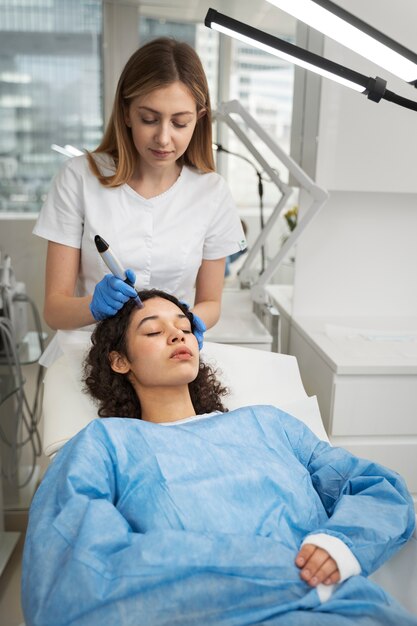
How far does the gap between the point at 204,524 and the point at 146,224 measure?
2.58 ft

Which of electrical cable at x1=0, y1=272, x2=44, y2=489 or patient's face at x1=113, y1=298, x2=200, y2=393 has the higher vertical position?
patient's face at x1=113, y1=298, x2=200, y2=393

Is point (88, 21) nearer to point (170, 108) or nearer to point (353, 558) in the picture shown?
point (170, 108)

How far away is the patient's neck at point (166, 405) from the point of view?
1334 millimetres

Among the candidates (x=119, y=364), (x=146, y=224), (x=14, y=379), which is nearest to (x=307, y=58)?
(x=146, y=224)

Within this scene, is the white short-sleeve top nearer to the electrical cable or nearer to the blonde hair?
the blonde hair

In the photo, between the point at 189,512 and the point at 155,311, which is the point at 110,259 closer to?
the point at 155,311

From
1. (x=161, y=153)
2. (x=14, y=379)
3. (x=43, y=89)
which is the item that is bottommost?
(x=14, y=379)

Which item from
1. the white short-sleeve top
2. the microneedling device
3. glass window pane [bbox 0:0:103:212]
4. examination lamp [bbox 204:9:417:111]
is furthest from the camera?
glass window pane [bbox 0:0:103:212]

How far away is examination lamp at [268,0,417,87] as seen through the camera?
0.88 metres

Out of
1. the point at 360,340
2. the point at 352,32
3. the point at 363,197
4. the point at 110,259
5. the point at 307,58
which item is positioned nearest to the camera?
the point at 352,32

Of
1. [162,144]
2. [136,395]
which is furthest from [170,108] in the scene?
[136,395]

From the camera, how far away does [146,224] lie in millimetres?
1553

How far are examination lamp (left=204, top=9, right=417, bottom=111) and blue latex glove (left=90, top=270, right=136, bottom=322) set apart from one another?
1.67 feet

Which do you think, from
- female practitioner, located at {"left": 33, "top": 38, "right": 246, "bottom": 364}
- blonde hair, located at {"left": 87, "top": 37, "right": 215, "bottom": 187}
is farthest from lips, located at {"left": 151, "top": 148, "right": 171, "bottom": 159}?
blonde hair, located at {"left": 87, "top": 37, "right": 215, "bottom": 187}
